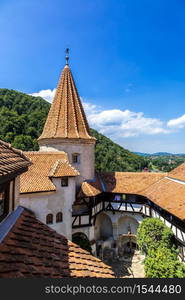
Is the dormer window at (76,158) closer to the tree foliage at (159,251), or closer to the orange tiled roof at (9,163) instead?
the tree foliage at (159,251)

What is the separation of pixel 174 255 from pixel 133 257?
10.1 metres

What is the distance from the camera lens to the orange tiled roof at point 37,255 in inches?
137

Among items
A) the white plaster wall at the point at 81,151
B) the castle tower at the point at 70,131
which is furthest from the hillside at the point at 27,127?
the castle tower at the point at 70,131

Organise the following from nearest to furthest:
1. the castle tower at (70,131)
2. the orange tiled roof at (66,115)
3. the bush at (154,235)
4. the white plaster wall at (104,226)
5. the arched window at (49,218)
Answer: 1. the bush at (154,235)
2. the arched window at (49,218)
3. the castle tower at (70,131)
4. the orange tiled roof at (66,115)
5. the white plaster wall at (104,226)

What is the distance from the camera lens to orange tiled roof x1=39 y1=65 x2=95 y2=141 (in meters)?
19.0

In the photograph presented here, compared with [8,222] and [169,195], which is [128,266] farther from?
[8,222]

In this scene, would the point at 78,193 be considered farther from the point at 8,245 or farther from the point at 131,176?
the point at 8,245

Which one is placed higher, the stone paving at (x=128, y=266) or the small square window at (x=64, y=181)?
the small square window at (x=64, y=181)

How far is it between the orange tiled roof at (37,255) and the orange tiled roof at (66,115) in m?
13.5

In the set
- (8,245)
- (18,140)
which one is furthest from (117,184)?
(18,140)

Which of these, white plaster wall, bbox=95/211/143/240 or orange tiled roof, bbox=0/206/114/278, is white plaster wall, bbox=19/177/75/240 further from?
orange tiled roof, bbox=0/206/114/278

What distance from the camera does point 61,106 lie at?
20094mm

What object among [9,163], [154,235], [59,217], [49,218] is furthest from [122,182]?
[9,163]

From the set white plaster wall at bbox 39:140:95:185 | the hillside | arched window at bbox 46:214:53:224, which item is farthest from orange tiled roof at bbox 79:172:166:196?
the hillside
